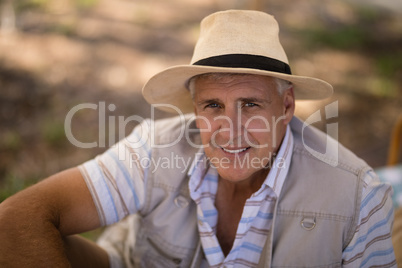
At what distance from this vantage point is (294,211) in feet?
5.92

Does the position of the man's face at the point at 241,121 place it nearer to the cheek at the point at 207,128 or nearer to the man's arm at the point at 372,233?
the cheek at the point at 207,128

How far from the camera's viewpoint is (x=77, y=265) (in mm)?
2004

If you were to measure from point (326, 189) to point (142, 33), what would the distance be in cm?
486

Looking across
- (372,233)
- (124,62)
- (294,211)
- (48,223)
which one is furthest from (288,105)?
(124,62)

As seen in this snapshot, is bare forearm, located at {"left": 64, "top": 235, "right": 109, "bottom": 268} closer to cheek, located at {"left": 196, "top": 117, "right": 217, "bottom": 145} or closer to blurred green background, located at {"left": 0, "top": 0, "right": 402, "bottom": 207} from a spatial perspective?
cheek, located at {"left": 196, "top": 117, "right": 217, "bottom": 145}

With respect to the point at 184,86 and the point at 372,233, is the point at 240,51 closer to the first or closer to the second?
the point at 184,86

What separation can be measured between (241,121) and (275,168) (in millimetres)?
275

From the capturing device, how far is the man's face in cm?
181

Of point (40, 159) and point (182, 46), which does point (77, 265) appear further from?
point (182, 46)

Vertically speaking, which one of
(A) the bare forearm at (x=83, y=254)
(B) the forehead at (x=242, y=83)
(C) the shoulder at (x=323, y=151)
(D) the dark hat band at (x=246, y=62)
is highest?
(D) the dark hat band at (x=246, y=62)

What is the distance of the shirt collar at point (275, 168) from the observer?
72.3 inches

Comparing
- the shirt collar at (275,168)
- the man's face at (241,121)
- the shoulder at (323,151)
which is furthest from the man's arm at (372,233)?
the man's face at (241,121)

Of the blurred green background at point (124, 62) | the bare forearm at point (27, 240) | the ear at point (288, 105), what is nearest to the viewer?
the bare forearm at point (27, 240)

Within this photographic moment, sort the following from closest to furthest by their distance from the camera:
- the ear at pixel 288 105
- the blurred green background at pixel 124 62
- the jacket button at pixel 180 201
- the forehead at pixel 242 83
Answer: the forehead at pixel 242 83, the ear at pixel 288 105, the jacket button at pixel 180 201, the blurred green background at pixel 124 62
